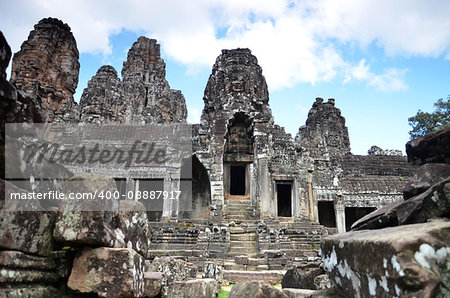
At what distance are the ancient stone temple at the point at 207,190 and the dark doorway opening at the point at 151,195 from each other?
0.41 ft

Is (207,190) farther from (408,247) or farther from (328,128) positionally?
(408,247)

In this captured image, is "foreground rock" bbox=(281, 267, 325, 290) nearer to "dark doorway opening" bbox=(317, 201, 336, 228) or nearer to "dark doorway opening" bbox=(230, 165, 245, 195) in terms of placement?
"dark doorway opening" bbox=(230, 165, 245, 195)

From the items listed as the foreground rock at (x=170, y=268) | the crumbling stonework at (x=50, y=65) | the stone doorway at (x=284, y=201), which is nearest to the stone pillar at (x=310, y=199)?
the stone doorway at (x=284, y=201)

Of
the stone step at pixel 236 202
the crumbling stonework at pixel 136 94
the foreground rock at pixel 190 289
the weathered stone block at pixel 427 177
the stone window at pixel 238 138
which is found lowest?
the foreground rock at pixel 190 289

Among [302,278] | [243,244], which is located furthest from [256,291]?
[243,244]

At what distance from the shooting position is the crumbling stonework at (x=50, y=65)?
23391 mm

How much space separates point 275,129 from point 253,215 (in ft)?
16.8

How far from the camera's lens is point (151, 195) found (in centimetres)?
1950

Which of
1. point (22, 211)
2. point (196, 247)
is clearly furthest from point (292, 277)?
point (196, 247)

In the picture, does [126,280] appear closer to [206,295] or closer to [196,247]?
[206,295]

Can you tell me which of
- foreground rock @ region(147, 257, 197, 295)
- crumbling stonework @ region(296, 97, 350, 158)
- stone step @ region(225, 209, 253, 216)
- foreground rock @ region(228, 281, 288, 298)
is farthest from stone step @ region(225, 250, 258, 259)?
crumbling stonework @ region(296, 97, 350, 158)

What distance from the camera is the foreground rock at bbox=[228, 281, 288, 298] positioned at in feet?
11.9

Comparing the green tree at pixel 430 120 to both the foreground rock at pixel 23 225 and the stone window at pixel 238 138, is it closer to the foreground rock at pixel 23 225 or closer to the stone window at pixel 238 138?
the stone window at pixel 238 138

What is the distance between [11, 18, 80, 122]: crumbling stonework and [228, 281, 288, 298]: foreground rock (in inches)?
840
